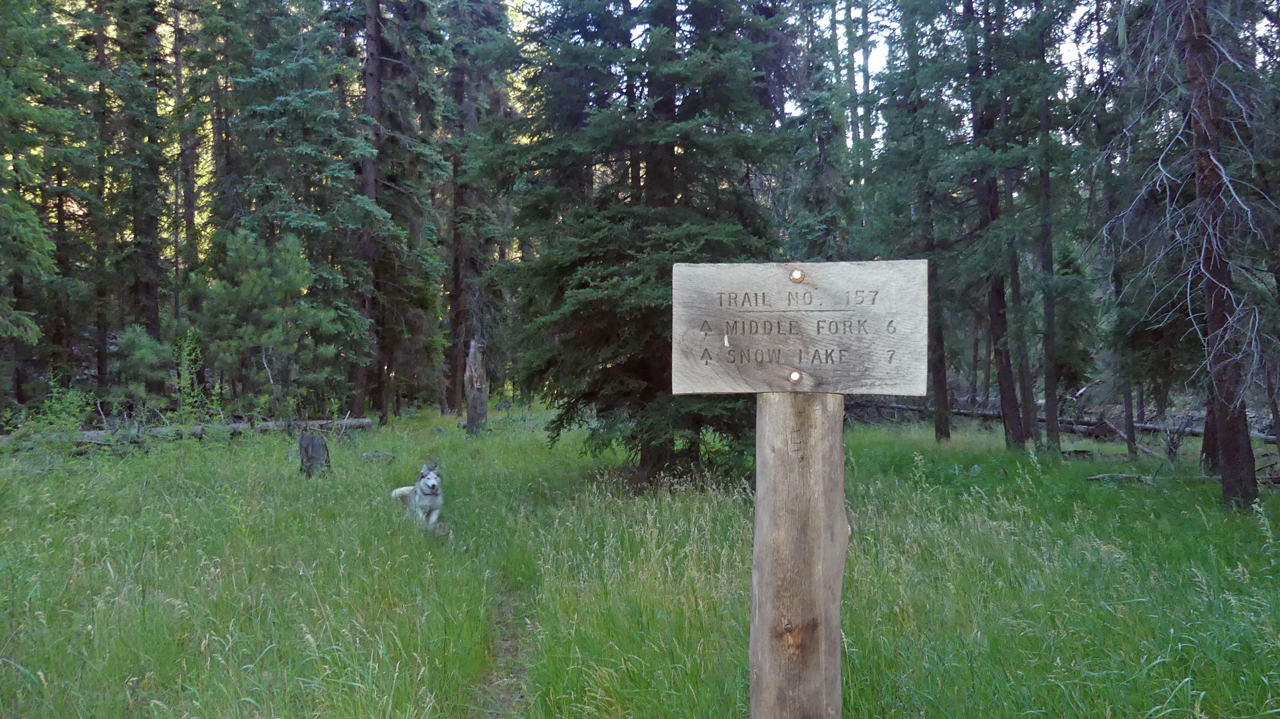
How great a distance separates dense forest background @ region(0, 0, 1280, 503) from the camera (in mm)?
7805

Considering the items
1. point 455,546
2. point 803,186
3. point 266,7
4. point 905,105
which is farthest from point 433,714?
point 266,7

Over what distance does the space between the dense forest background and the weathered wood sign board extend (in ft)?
15.0

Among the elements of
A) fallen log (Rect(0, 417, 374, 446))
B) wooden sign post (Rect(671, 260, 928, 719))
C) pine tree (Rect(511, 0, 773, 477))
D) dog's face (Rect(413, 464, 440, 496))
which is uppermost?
pine tree (Rect(511, 0, 773, 477))

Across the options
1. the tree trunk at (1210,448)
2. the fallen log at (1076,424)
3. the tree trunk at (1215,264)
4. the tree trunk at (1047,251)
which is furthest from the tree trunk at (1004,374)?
the tree trunk at (1215,264)

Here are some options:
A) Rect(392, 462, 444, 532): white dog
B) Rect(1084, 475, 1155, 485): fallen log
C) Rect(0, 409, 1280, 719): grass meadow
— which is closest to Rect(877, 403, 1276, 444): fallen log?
Rect(1084, 475, 1155, 485): fallen log

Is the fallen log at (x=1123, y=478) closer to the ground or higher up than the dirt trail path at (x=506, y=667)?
higher up

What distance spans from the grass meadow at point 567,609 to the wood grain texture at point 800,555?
0.55 metres

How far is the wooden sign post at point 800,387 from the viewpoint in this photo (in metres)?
2.76

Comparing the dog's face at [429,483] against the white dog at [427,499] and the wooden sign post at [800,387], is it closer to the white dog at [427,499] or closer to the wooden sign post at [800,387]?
the white dog at [427,499]

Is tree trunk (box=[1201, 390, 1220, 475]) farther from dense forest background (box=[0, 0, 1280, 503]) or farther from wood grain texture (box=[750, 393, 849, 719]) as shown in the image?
wood grain texture (box=[750, 393, 849, 719])

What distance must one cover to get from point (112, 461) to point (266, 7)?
14133 millimetres

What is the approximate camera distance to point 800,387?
2.79 m

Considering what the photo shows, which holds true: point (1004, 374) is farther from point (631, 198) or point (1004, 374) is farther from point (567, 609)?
point (567, 609)

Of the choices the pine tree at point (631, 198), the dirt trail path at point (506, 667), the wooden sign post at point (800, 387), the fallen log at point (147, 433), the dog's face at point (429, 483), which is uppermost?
the pine tree at point (631, 198)
